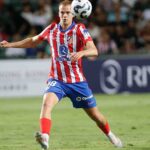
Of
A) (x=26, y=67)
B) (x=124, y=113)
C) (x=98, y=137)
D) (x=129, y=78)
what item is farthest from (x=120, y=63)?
(x=98, y=137)

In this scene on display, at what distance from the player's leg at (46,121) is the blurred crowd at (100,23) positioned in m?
11.3

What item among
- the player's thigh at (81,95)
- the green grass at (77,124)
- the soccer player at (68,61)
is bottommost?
the green grass at (77,124)

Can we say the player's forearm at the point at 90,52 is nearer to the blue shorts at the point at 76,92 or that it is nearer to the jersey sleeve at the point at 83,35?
the jersey sleeve at the point at 83,35

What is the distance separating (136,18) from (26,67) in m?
4.81

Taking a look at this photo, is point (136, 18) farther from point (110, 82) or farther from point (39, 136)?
point (39, 136)

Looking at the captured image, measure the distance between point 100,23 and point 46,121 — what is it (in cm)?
1340

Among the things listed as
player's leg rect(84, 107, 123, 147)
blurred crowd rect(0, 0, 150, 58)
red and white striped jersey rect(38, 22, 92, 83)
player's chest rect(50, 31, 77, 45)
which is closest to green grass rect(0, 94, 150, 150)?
player's leg rect(84, 107, 123, 147)

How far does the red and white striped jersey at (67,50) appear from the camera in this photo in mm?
9281

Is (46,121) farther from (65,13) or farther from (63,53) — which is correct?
(65,13)

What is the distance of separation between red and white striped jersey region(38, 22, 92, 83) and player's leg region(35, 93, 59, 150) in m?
0.37

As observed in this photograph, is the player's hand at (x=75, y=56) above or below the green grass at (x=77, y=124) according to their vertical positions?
above

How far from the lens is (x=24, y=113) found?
15141 mm

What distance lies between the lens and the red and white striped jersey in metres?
9.28

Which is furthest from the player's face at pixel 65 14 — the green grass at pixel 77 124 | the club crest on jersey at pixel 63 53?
the green grass at pixel 77 124
